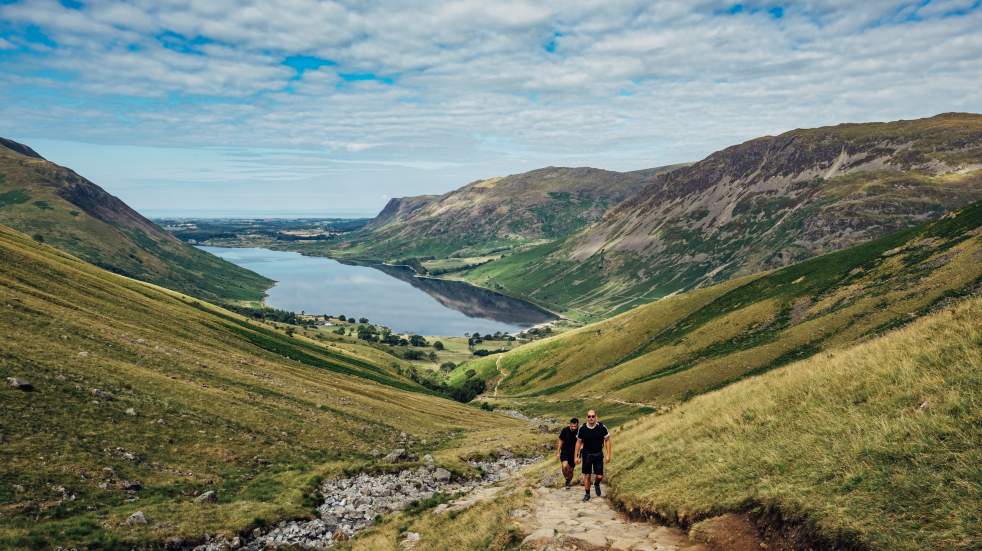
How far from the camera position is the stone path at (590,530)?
653 inches

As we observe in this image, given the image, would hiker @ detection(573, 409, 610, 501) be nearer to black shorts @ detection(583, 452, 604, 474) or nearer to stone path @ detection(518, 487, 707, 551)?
black shorts @ detection(583, 452, 604, 474)

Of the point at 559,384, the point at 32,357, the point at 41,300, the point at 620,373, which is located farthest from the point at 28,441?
the point at 559,384

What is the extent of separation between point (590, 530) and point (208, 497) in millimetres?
22263

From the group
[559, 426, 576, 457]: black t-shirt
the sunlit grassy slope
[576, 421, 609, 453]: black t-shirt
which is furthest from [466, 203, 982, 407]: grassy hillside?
[576, 421, 609, 453]: black t-shirt

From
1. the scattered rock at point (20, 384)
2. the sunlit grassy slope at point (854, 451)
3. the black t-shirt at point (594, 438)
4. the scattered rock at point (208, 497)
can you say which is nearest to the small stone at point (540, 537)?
the sunlit grassy slope at point (854, 451)

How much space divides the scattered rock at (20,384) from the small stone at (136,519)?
46.0 feet

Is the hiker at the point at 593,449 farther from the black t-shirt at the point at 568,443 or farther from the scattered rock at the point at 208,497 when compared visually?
the scattered rock at the point at 208,497

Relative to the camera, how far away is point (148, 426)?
114ft

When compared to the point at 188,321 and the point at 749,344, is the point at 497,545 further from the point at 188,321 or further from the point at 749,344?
the point at 749,344

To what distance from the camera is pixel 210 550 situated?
2528 centimetres

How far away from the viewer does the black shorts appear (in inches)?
919

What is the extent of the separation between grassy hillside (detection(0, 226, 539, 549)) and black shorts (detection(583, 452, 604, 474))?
16.8 metres

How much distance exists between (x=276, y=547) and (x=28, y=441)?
1446cm

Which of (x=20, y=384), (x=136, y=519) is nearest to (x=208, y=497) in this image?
(x=136, y=519)
